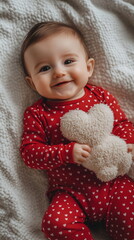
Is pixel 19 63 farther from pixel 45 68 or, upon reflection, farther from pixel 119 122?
pixel 119 122

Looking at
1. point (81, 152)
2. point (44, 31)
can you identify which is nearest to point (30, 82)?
point (44, 31)

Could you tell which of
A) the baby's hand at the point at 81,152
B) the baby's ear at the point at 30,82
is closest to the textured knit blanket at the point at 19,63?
the baby's ear at the point at 30,82

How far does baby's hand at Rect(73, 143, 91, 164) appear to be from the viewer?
1009 mm

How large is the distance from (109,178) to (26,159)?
0.30 m

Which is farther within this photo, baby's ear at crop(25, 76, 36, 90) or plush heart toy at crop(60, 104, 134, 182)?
baby's ear at crop(25, 76, 36, 90)

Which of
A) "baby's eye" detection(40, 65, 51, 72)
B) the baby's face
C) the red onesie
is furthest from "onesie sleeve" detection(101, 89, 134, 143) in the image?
"baby's eye" detection(40, 65, 51, 72)

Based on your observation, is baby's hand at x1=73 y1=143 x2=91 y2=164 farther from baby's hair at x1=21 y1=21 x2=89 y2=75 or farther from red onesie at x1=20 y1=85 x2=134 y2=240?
baby's hair at x1=21 y1=21 x2=89 y2=75

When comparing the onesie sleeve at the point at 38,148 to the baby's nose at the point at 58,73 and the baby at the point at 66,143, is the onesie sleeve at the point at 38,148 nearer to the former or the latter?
the baby at the point at 66,143

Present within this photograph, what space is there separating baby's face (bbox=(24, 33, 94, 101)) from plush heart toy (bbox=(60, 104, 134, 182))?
0.12 m

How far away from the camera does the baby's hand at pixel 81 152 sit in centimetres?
Answer: 101

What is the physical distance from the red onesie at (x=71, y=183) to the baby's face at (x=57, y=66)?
2.5 inches

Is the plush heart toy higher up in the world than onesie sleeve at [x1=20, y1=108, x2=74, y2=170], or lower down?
higher up

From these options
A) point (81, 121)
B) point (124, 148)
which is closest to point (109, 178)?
point (124, 148)

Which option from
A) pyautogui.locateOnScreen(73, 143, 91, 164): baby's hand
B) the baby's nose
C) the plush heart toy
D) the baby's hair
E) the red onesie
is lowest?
the red onesie
